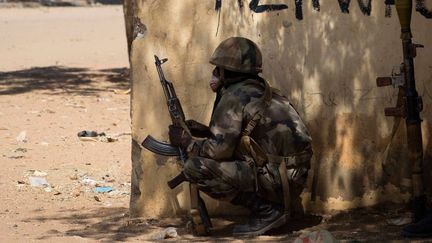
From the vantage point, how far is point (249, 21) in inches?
270

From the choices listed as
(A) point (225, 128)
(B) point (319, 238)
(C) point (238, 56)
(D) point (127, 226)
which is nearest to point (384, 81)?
(C) point (238, 56)

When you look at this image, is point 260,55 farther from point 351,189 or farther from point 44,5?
point 44,5

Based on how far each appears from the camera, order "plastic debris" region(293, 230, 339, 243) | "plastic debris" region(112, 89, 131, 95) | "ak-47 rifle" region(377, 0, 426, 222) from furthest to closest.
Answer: "plastic debris" region(112, 89, 131, 95) → "ak-47 rifle" region(377, 0, 426, 222) → "plastic debris" region(293, 230, 339, 243)

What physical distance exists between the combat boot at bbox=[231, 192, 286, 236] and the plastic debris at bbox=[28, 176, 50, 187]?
2528 mm

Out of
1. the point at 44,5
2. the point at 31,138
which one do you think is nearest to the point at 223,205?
the point at 31,138

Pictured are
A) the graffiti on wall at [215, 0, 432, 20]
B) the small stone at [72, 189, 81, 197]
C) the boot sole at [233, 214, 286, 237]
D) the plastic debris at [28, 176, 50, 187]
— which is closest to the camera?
the boot sole at [233, 214, 286, 237]

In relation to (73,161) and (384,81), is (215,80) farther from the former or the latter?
(73,161)

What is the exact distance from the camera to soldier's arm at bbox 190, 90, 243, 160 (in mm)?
6273

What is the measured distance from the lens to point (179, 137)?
6562 mm

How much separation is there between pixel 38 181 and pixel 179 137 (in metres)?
2.47

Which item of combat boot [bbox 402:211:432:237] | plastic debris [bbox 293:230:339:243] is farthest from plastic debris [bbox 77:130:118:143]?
plastic debris [bbox 293:230:339:243]

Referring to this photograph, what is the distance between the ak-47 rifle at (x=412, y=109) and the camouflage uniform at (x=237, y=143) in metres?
0.62

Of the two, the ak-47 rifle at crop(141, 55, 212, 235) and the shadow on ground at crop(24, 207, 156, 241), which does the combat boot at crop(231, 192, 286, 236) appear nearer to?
the ak-47 rifle at crop(141, 55, 212, 235)

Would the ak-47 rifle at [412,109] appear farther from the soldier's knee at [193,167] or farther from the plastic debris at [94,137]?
the plastic debris at [94,137]
